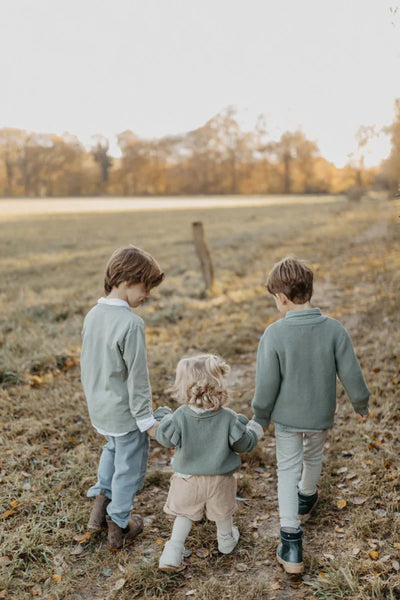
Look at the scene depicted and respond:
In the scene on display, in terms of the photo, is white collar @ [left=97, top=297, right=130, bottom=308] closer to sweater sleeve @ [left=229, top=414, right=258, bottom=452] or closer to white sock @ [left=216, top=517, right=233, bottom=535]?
sweater sleeve @ [left=229, top=414, right=258, bottom=452]

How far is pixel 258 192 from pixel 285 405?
67229mm

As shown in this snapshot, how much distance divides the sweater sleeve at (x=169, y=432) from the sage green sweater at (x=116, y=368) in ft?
0.54

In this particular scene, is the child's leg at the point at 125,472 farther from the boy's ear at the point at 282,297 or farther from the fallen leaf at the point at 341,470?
the fallen leaf at the point at 341,470

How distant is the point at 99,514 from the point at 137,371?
1.13 m

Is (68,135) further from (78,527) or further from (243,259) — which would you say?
(78,527)

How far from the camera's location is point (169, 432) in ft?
9.15

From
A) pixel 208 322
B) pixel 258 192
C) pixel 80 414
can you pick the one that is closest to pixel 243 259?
pixel 208 322

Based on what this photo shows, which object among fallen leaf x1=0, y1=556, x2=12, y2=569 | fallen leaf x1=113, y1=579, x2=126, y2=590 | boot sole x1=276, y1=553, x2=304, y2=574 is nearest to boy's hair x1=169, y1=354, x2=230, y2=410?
boot sole x1=276, y1=553, x2=304, y2=574

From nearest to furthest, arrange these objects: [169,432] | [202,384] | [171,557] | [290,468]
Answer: [202,384], [169,432], [171,557], [290,468]

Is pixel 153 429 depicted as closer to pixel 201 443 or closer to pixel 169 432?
pixel 169 432

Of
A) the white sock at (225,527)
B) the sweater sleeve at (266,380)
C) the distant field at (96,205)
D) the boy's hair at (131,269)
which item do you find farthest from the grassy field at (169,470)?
the distant field at (96,205)

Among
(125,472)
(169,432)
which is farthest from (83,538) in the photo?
(169,432)

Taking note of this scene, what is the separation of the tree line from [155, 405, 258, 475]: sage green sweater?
6032 centimetres

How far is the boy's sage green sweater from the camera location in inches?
113
